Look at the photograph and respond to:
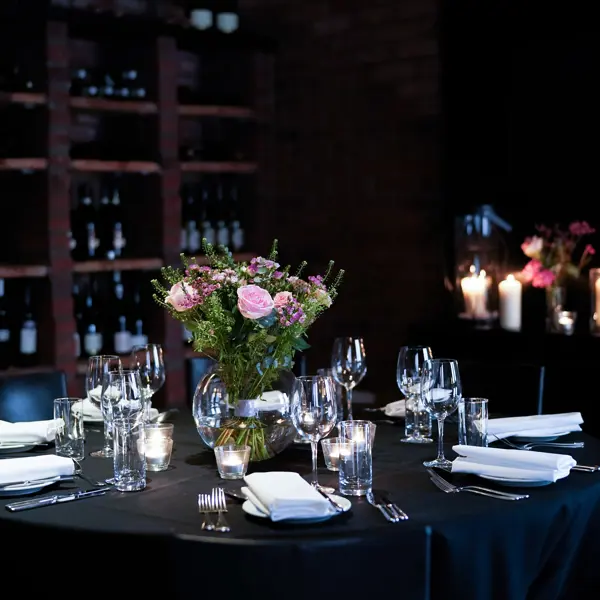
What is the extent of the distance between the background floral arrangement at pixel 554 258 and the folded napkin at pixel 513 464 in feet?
6.43

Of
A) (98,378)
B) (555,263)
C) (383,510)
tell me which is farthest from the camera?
Answer: (555,263)

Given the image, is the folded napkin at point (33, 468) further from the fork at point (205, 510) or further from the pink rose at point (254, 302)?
the pink rose at point (254, 302)

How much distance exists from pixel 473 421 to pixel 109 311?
276 cm

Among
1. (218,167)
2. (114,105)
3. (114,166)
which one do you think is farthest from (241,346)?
(218,167)

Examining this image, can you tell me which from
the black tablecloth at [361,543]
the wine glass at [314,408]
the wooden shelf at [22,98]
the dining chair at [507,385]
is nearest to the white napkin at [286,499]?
the black tablecloth at [361,543]

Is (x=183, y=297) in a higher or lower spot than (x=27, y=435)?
higher

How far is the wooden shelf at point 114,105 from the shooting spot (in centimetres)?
432

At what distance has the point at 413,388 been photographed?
241 cm

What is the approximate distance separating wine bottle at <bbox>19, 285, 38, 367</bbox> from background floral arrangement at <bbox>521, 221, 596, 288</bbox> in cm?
213

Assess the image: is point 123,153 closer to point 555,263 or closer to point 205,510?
point 555,263

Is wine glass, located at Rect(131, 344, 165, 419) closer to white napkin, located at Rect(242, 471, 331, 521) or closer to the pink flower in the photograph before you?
the pink flower

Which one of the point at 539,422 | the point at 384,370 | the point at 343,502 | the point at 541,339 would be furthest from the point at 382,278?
the point at 343,502

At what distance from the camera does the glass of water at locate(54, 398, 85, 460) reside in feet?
7.22

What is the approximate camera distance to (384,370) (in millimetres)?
4582
